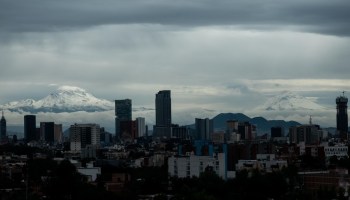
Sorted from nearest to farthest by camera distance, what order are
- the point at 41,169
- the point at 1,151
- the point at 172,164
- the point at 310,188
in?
the point at 310,188, the point at 41,169, the point at 172,164, the point at 1,151

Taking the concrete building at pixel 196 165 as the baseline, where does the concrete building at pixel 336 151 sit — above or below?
above

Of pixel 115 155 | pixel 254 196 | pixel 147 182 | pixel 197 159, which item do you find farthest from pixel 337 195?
pixel 115 155

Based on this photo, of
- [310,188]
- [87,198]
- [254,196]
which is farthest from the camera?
[310,188]

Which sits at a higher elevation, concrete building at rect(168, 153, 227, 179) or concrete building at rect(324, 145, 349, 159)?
concrete building at rect(324, 145, 349, 159)

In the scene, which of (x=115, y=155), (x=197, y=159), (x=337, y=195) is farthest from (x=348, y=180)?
(x=115, y=155)

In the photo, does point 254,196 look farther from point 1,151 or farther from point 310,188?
point 1,151

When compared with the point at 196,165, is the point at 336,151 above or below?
above

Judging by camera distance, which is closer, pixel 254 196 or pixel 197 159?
pixel 254 196

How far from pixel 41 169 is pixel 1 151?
61.6m

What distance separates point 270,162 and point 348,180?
24.7 meters

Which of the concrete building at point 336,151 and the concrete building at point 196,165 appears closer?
the concrete building at point 196,165

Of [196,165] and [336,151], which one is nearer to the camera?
[196,165]

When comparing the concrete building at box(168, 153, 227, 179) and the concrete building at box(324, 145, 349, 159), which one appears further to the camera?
the concrete building at box(324, 145, 349, 159)

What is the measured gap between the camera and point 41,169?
289ft
